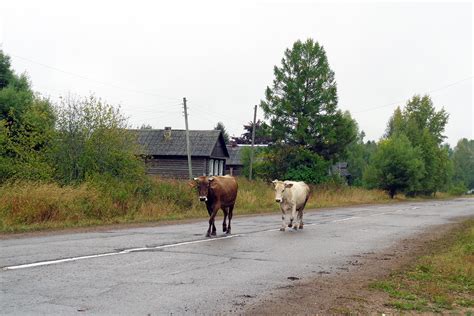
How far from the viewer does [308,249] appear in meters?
13.4

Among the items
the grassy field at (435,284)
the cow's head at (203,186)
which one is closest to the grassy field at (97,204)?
the cow's head at (203,186)

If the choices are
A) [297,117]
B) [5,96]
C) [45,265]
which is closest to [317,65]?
[297,117]

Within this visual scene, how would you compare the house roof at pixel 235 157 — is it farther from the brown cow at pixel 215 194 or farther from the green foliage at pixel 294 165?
the brown cow at pixel 215 194

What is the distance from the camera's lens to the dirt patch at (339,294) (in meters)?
7.10

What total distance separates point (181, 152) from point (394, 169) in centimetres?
2493

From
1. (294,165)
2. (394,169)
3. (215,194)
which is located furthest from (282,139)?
(215,194)

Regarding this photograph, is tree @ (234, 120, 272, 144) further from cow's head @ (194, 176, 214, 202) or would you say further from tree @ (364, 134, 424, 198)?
cow's head @ (194, 176, 214, 202)

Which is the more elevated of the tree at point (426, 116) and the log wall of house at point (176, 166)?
the tree at point (426, 116)

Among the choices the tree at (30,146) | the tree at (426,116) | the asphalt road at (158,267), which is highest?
the tree at (426,116)

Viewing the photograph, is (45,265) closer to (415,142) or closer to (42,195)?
(42,195)

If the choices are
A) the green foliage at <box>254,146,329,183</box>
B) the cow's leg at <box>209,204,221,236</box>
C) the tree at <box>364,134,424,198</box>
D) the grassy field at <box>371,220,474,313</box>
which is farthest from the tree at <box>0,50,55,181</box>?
the tree at <box>364,134,424,198</box>

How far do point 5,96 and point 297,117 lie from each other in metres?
26.4

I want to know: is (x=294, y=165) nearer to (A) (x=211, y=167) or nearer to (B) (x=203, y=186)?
(A) (x=211, y=167)

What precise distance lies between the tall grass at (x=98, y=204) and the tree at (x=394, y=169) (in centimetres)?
3339
